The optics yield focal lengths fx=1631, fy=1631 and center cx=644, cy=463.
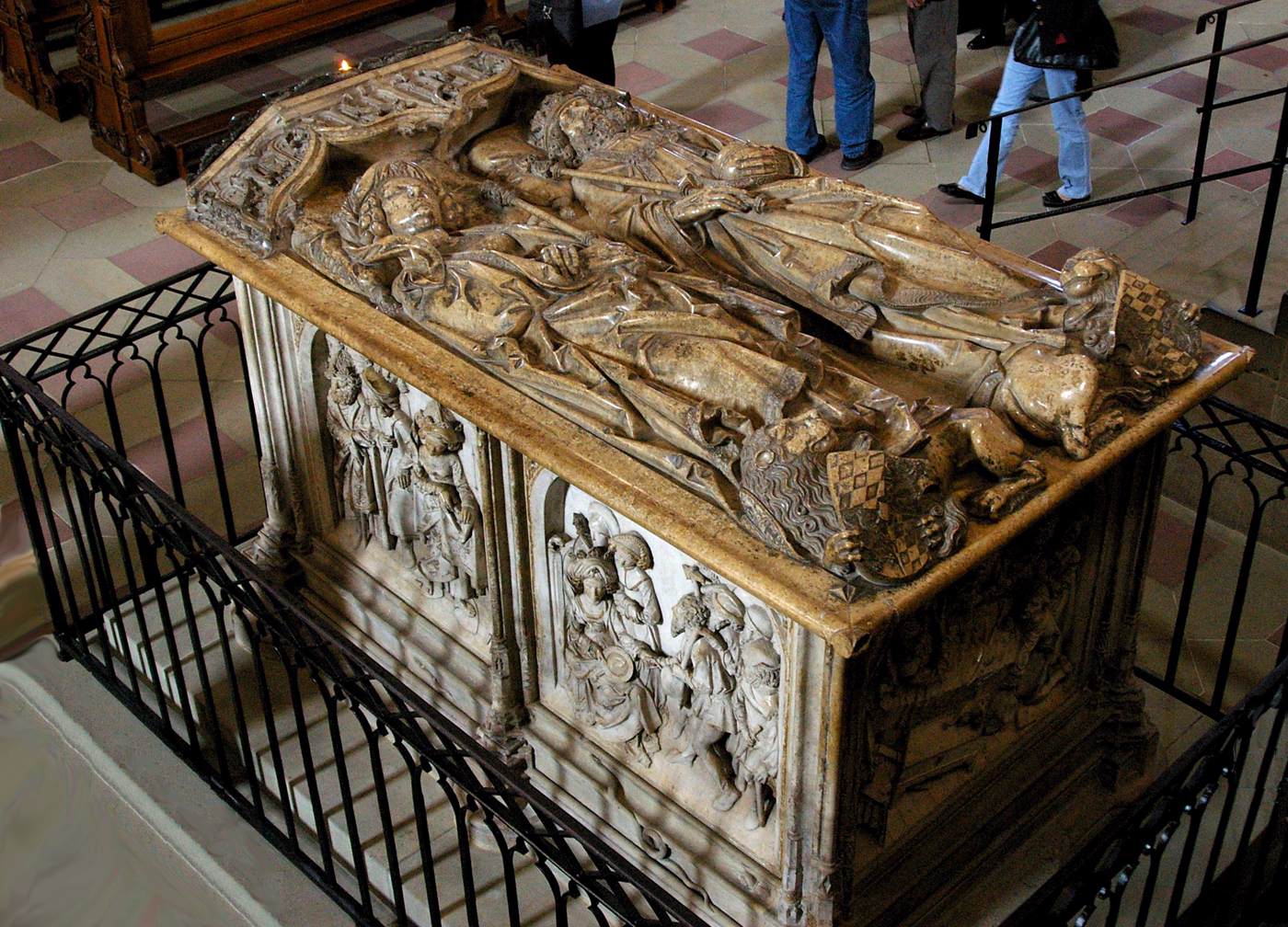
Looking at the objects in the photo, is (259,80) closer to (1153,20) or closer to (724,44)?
(724,44)

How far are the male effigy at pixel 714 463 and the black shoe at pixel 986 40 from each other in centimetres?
396

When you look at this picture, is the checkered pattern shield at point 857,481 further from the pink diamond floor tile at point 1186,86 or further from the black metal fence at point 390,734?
the pink diamond floor tile at point 1186,86

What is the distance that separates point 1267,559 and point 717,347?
213cm

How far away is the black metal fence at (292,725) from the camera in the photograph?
289 centimetres

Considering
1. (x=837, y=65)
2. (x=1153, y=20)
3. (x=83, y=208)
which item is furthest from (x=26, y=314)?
(x=1153, y=20)

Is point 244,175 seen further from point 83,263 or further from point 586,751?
point 83,263

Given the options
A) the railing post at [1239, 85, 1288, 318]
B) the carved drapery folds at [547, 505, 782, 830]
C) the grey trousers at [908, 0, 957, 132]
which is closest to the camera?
the carved drapery folds at [547, 505, 782, 830]

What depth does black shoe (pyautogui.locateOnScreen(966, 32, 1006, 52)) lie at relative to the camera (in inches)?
297

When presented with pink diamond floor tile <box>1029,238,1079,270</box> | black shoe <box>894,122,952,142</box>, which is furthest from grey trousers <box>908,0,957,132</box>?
pink diamond floor tile <box>1029,238,1079,270</box>

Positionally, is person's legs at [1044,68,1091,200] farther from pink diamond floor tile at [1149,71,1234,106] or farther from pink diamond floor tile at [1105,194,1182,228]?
pink diamond floor tile at [1149,71,1234,106]

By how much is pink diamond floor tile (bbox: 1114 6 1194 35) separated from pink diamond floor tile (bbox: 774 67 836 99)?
1497mm

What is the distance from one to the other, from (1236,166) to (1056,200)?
0.75m

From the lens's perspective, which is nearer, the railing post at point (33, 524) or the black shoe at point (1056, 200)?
the railing post at point (33, 524)

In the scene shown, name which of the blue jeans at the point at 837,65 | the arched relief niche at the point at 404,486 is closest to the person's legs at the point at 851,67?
the blue jeans at the point at 837,65
